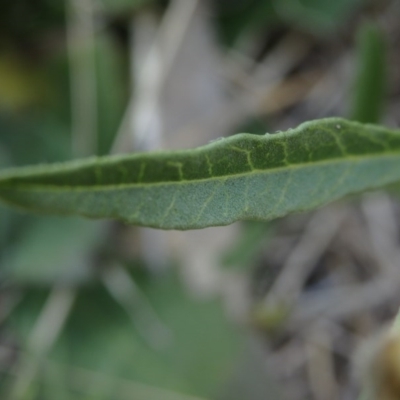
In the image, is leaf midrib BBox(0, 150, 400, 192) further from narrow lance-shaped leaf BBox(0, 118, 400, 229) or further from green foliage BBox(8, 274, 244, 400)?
green foliage BBox(8, 274, 244, 400)

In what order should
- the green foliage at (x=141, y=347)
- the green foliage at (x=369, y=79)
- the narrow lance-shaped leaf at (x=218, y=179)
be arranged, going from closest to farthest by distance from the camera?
the narrow lance-shaped leaf at (x=218, y=179) < the green foliage at (x=369, y=79) < the green foliage at (x=141, y=347)

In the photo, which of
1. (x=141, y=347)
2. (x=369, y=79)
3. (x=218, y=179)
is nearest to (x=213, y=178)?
(x=218, y=179)

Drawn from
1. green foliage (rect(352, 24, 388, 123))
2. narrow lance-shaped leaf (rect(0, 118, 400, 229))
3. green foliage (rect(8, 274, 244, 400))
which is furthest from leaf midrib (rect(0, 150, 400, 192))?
green foliage (rect(8, 274, 244, 400))

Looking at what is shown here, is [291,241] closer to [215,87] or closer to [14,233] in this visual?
[215,87]

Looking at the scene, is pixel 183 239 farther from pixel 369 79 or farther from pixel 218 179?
pixel 218 179

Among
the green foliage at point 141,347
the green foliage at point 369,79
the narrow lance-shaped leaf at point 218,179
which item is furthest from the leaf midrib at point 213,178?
the green foliage at point 141,347

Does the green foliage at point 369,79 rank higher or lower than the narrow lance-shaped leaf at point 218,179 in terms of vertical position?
higher

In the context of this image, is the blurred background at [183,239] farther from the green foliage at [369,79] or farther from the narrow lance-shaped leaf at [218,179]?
the narrow lance-shaped leaf at [218,179]
